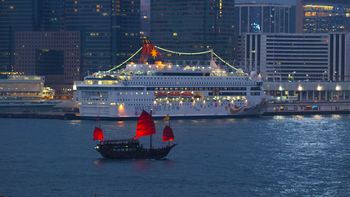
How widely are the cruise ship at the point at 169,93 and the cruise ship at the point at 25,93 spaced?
715 inches

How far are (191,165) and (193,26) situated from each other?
9526 cm

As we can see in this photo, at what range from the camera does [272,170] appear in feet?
199

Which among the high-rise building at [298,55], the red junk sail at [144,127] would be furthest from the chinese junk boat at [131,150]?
the high-rise building at [298,55]

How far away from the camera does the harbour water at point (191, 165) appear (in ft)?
177

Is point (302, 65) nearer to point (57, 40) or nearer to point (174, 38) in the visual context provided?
point (174, 38)

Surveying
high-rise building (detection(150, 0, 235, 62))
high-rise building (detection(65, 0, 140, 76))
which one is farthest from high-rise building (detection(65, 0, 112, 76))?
high-rise building (detection(150, 0, 235, 62))

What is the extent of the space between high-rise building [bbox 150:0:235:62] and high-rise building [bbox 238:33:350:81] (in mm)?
9097

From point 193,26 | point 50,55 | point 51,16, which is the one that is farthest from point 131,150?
point 51,16

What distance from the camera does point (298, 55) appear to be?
170750 mm

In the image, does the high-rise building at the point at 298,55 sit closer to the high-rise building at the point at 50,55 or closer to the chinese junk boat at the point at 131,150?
the high-rise building at the point at 50,55

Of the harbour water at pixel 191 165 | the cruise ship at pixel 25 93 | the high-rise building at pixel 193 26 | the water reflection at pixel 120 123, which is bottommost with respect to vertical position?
the harbour water at pixel 191 165

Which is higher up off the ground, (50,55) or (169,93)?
(50,55)

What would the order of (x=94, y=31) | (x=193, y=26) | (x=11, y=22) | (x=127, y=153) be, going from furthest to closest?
(x=11, y=22), (x=94, y=31), (x=193, y=26), (x=127, y=153)

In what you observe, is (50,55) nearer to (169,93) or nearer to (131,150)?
(169,93)
